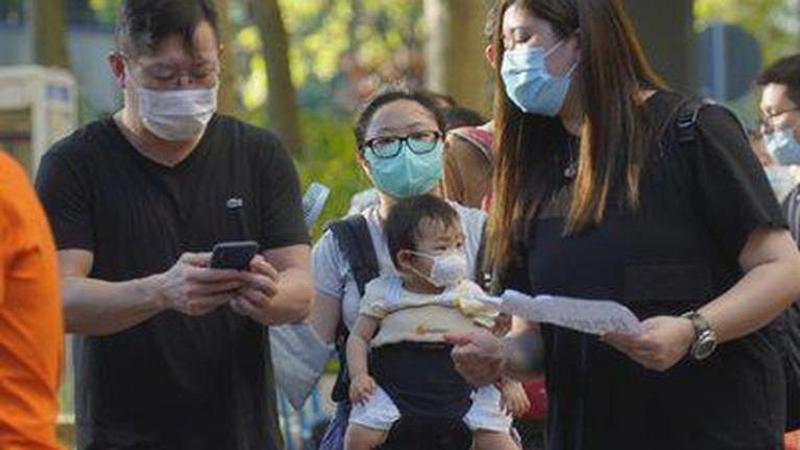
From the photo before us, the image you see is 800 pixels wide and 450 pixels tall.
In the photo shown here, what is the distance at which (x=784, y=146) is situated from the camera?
8766mm

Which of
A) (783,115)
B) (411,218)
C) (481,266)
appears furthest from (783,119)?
(411,218)

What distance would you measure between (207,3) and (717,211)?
1.53 metres

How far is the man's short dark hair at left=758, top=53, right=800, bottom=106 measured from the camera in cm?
854

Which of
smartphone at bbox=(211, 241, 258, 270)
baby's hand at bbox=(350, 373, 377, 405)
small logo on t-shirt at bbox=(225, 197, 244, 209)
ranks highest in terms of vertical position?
small logo on t-shirt at bbox=(225, 197, 244, 209)

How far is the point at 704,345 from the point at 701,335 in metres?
0.03

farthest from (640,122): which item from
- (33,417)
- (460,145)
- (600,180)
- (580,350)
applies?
(460,145)

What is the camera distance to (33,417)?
13.7 feet

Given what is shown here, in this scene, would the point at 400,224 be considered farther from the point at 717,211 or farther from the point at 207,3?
the point at 717,211

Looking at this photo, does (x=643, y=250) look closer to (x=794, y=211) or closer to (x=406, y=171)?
(x=406, y=171)

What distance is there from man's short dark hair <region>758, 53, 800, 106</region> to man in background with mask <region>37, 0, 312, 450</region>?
3413 mm

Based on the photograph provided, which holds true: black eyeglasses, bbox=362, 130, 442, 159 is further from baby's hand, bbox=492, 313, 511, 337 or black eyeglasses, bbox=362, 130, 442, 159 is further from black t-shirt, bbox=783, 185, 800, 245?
black t-shirt, bbox=783, 185, 800, 245

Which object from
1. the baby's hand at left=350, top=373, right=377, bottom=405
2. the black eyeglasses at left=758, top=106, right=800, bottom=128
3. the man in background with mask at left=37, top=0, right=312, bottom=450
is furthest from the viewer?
the black eyeglasses at left=758, top=106, right=800, bottom=128

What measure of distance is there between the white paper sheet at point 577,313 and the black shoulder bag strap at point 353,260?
1.90 m

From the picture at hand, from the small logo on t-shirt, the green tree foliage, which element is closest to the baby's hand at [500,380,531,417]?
the small logo on t-shirt
